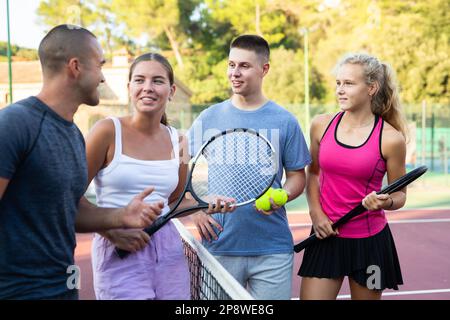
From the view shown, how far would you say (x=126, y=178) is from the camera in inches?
80.0

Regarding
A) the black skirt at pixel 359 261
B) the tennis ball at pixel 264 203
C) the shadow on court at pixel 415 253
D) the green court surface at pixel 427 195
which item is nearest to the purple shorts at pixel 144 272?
the tennis ball at pixel 264 203

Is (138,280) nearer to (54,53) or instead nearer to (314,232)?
(54,53)

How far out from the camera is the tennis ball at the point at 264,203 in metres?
2.36

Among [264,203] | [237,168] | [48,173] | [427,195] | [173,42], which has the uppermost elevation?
[173,42]

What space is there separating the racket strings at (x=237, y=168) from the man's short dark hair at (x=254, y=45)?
0.42 m

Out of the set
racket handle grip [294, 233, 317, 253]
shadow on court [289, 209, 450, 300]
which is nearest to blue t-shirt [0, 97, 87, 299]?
racket handle grip [294, 233, 317, 253]

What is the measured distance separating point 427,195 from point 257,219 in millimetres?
9441

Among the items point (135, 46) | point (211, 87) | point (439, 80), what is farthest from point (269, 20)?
point (439, 80)

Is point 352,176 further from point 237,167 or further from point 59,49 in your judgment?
point 59,49

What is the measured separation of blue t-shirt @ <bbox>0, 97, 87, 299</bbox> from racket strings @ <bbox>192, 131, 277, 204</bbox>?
2.87 ft

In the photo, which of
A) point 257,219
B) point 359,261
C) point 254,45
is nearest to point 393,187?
point 359,261

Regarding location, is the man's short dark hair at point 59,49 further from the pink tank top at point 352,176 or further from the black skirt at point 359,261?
the black skirt at point 359,261

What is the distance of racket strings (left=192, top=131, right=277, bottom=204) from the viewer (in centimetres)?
251
